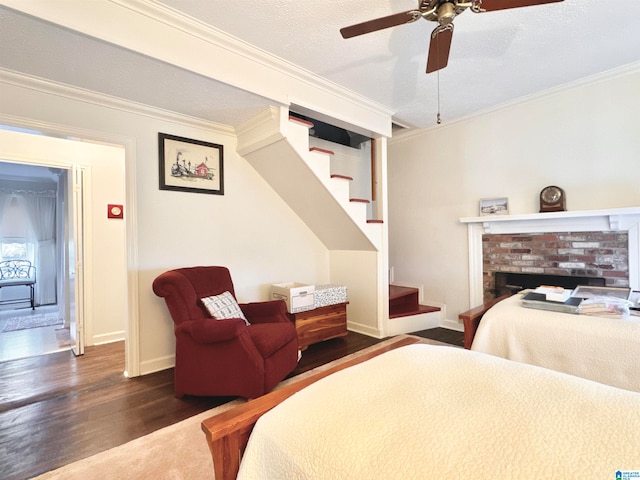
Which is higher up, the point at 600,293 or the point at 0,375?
the point at 600,293

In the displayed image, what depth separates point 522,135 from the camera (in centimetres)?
330

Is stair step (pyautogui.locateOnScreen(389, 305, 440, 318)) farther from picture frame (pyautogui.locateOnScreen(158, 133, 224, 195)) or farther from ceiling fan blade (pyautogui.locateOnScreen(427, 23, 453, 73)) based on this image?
ceiling fan blade (pyautogui.locateOnScreen(427, 23, 453, 73))

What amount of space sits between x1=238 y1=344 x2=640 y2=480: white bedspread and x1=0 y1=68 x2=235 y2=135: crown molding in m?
2.71

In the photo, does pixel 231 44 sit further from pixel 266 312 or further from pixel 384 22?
pixel 266 312

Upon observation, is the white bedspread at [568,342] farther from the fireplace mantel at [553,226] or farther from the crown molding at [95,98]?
the crown molding at [95,98]

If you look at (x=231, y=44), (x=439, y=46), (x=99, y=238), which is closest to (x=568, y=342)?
(x=439, y=46)

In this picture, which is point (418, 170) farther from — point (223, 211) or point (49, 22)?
point (49, 22)

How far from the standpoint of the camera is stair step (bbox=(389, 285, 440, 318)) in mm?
3767

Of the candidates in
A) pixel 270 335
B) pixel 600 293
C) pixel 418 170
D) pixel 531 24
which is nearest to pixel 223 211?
pixel 270 335

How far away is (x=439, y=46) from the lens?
1.87 meters

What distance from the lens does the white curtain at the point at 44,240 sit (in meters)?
5.85

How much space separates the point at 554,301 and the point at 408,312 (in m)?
1.96

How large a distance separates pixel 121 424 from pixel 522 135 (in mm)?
4306

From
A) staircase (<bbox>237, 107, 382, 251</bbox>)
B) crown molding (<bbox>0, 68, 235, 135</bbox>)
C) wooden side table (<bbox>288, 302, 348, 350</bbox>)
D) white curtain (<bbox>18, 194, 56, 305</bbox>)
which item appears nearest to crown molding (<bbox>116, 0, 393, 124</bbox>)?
staircase (<bbox>237, 107, 382, 251</bbox>)
